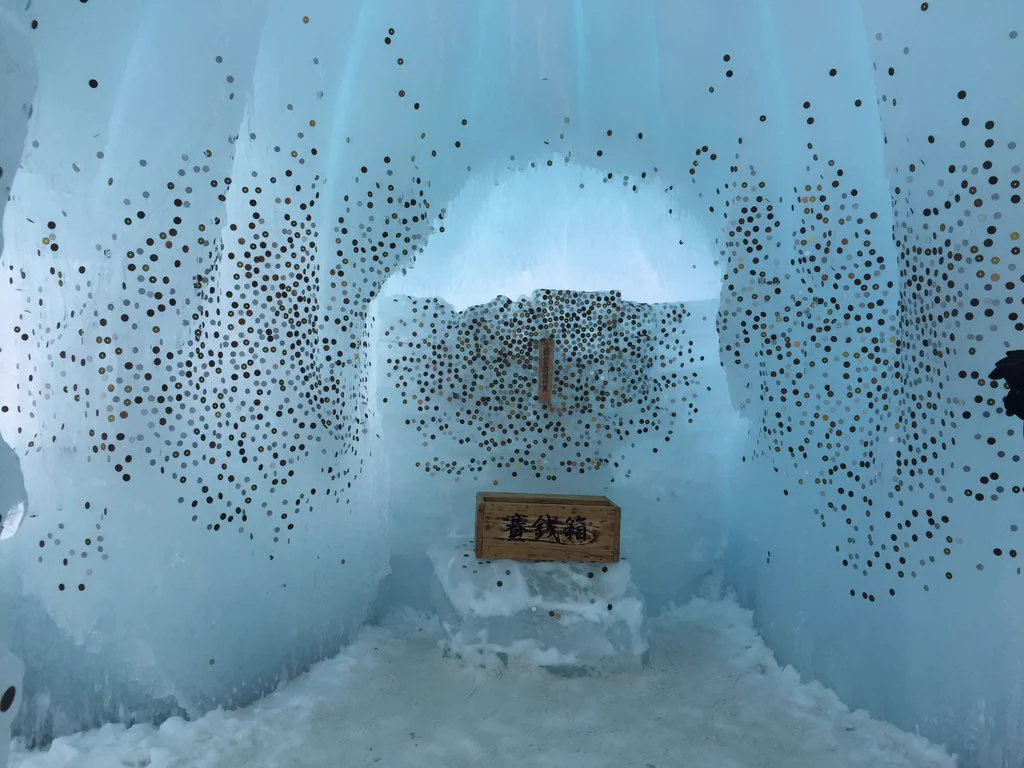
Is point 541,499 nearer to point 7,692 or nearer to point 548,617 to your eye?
point 548,617

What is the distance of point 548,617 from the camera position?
3.78 m

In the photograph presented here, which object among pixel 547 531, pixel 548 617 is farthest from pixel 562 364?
pixel 548 617

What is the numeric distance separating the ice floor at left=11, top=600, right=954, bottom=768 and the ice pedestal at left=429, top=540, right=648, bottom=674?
3.7 inches

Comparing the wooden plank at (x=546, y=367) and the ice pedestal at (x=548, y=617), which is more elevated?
the wooden plank at (x=546, y=367)

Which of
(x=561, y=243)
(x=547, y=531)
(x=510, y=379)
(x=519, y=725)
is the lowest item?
(x=519, y=725)

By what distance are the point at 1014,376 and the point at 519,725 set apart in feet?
8.07

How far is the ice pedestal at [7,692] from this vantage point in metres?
1.55

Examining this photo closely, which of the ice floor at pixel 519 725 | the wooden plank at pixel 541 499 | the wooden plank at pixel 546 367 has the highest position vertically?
the wooden plank at pixel 546 367

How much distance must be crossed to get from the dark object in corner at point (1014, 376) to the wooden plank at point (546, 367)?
260cm

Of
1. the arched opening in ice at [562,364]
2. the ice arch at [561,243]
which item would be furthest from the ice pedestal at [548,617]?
the ice arch at [561,243]

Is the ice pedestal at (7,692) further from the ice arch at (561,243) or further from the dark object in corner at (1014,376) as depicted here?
the ice arch at (561,243)

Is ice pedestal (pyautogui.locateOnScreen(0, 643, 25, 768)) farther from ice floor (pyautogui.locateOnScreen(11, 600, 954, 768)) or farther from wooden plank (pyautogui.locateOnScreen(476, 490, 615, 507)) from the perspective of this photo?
wooden plank (pyautogui.locateOnScreen(476, 490, 615, 507))

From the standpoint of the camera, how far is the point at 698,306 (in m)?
4.62

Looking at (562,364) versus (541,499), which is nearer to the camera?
(541,499)
